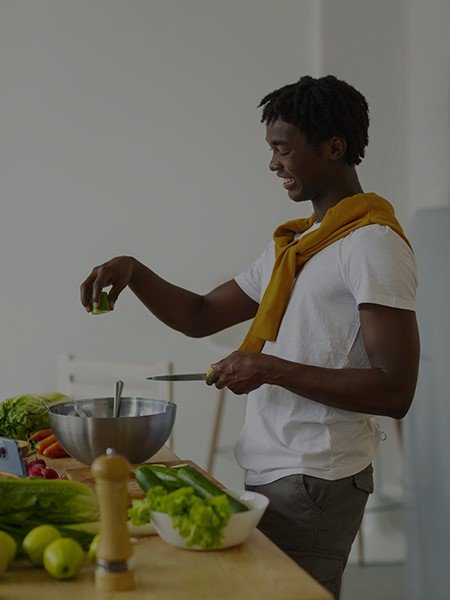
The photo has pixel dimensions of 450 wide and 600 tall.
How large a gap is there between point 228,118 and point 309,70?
0.42 m

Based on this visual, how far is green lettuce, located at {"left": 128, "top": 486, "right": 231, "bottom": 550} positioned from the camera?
1.41 m

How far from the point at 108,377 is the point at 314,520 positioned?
231 cm

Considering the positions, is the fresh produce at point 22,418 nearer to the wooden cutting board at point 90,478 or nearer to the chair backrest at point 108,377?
the wooden cutting board at point 90,478

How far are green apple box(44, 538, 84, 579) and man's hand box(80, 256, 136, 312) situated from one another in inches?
31.1

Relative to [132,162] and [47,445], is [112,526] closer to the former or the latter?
[47,445]

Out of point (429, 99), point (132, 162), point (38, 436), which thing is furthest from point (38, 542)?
point (429, 99)

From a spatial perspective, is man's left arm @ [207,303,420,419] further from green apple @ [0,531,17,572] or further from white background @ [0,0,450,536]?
white background @ [0,0,450,536]

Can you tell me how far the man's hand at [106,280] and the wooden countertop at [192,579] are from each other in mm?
734

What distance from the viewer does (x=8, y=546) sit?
1368 millimetres

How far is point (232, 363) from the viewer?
1783mm

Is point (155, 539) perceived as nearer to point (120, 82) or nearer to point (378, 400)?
point (378, 400)

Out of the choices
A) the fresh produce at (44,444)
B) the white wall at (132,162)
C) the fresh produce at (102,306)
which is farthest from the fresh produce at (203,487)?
the white wall at (132,162)

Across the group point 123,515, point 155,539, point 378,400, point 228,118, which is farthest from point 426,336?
point 123,515

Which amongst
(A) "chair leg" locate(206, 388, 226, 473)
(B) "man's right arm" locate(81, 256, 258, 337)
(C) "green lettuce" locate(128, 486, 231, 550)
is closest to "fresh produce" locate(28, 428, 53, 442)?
(B) "man's right arm" locate(81, 256, 258, 337)
